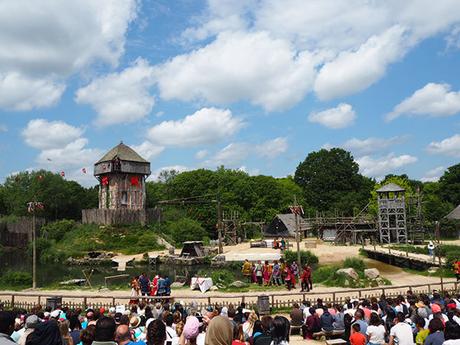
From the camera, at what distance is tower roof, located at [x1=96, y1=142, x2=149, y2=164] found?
219ft

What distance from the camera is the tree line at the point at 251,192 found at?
7156cm

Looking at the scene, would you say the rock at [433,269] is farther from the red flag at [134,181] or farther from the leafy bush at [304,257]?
the red flag at [134,181]

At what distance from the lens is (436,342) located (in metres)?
7.24

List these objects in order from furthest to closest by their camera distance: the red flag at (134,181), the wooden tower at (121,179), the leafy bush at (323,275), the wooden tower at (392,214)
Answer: the red flag at (134,181) < the wooden tower at (121,179) < the wooden tower at (392,214) < the leafy bush at (323,275)

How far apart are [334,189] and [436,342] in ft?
242

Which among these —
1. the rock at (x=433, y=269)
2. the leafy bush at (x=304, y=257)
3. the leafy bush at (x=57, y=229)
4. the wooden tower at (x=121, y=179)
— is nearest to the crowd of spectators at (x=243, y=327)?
the rock at (x=433, y=269)

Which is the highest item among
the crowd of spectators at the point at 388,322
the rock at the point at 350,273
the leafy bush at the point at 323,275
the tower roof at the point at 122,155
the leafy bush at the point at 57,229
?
the tower roof at the point at 122,155

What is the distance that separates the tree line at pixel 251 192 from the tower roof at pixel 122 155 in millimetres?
10232

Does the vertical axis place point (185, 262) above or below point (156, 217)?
below

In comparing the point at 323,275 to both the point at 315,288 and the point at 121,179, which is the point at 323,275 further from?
the point at 121,179

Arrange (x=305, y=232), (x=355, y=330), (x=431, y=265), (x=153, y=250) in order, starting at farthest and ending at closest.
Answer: (x=305, y=232), (x=153, y=250), (x=431, y=265), (x=355, y=330)

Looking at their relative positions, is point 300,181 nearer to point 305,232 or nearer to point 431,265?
point 305,232

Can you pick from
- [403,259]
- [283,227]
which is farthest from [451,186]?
[403,259]

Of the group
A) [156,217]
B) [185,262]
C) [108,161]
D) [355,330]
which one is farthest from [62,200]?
[355,330]
